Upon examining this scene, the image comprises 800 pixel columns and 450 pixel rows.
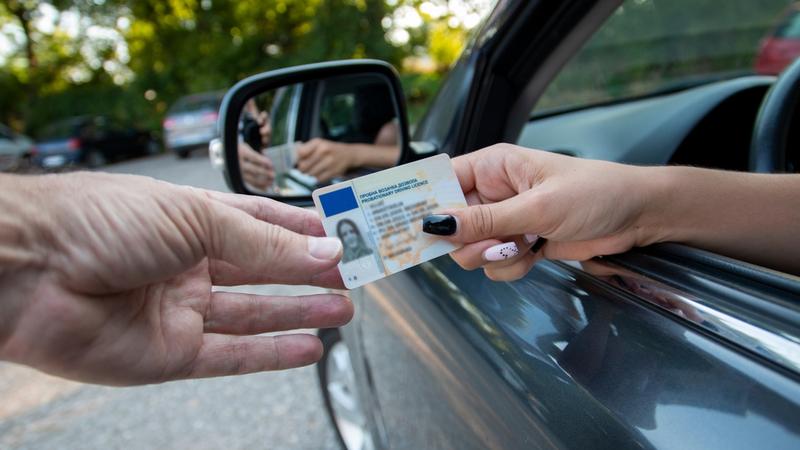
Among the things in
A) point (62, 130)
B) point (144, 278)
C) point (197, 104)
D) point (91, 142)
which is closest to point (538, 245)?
point (144, 278)

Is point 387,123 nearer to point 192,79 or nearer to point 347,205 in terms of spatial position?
point 347,205

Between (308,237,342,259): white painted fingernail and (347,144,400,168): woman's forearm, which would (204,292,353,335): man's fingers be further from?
(347,144,400,168): woman's forearm

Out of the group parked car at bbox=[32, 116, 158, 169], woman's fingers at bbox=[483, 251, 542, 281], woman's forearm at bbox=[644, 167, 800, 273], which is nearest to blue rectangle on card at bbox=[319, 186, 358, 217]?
woman's fingers at bbox=[483, 251, 542, 281]

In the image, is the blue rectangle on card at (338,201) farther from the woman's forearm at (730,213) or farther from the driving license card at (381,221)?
the woman's forearm at (730,213)

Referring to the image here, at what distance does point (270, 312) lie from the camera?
47.5 inches

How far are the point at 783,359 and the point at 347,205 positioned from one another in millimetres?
726

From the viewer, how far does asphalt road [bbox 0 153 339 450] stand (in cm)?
313

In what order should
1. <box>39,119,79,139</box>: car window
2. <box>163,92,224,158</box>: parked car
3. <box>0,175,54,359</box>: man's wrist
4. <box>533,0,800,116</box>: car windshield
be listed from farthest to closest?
<box>39,119,79,139</box>: car window < <box>163,92,224,158</box>: parked car < <box>533,0,800,116</box>: car windshield < <box>0,175,54,359</box>: man's wrist

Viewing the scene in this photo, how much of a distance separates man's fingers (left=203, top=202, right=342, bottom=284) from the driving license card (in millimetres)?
56

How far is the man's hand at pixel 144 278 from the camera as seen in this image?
2.57 feet

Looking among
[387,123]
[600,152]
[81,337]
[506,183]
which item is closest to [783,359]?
[506,183]

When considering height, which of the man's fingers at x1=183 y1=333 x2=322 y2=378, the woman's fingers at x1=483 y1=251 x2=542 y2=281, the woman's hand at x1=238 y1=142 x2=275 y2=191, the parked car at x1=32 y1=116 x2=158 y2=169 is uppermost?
the woman's fingers at x1=483 y1=251 x2=542 y2=281

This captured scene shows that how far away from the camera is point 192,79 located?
2114 cm

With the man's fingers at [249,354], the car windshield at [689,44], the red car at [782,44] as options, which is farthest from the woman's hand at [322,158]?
the red car at [782,44]
